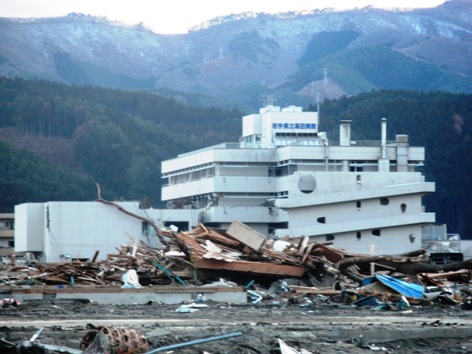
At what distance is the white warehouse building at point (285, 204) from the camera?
78438 mm

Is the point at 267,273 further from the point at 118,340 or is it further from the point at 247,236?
the point at 118,340

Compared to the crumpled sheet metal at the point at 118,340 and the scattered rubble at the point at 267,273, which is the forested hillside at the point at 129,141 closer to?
the scattered rubble at the point at 267,273

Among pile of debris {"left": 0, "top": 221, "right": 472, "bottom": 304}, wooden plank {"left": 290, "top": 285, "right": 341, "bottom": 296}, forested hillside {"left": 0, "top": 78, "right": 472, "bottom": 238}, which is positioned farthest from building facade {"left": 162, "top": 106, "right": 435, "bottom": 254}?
wooden plank {"left": 290, "top": 285, "right": 341, "bottom": 296}

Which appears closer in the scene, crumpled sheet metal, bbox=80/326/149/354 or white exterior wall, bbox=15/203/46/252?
crumpled sheet metal, bbox=80/326/149/354

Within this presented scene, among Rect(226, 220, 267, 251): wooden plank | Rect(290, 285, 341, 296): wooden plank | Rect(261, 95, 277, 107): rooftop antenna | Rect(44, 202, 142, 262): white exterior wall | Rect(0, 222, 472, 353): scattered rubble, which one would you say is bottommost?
Rect(290, 285, 341, 296): wooden plank

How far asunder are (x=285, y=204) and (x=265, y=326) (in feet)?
188

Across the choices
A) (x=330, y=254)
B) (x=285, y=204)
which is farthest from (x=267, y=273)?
(x=285, y=204)

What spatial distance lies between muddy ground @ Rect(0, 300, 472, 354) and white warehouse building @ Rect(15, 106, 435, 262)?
50758mm

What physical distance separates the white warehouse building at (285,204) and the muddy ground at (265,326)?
1998 inches

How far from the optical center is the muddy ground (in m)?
18.3

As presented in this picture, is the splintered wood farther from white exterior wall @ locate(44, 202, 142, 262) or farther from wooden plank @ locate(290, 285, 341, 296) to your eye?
white exterior wall @ locate(44, 202, 142, 262)

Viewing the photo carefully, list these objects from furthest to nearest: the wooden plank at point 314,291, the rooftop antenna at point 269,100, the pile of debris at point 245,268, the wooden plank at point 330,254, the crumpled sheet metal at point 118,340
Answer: the rooftop antenna at point 269,100, the wooden plank at point 330,254, the pile of debris at point 245,268, the wooden plank at point 314,291, the crumpled sheet metal at point 118,340

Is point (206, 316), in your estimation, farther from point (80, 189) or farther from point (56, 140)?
point (56, 140)

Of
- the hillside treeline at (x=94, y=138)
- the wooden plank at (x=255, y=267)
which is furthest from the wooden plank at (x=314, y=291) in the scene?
the hillside treeline at (x=94, y=138)
